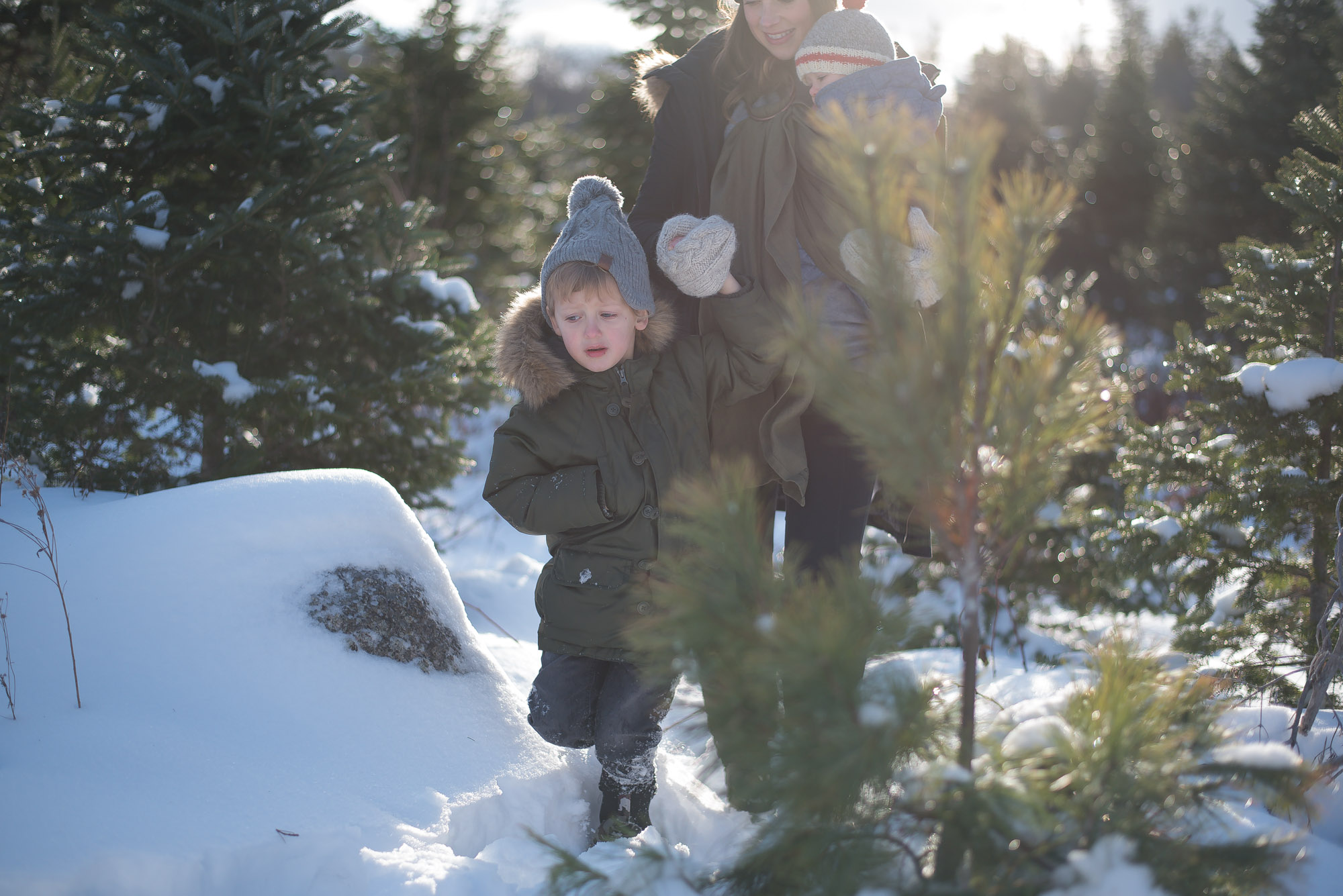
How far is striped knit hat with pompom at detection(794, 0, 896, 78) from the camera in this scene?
208 centimetres

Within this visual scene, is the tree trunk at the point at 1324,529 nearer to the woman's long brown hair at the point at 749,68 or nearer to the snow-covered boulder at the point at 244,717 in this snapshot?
the woman's long brown hair at the point at 749,68

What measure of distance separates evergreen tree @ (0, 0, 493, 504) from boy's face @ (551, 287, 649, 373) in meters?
1.83

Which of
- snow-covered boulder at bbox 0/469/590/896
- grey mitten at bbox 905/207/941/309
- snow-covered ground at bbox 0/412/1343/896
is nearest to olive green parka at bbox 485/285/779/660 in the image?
snow-covered ground at bbox 0/412/1343/896

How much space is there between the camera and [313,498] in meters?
2.69

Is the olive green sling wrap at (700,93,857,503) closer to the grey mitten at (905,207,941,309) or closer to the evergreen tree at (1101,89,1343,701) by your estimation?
the grey mitten at (905,207,941,309)

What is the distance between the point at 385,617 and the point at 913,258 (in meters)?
1.99

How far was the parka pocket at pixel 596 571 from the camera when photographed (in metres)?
2.18

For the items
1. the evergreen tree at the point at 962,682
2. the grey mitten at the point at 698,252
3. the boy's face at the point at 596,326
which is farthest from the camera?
the boy's face at the point at 596,326

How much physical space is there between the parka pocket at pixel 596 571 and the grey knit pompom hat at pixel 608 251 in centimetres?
69

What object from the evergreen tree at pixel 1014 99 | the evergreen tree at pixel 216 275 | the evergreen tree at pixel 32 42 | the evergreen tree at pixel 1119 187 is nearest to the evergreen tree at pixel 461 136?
the evergreen tree at pixel 32 42

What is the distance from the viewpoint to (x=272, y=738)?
7.02ft

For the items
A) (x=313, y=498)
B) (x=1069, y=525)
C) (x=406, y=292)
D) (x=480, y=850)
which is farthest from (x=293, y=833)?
(x=1069, y=525)

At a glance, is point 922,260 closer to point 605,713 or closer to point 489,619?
point 605,713

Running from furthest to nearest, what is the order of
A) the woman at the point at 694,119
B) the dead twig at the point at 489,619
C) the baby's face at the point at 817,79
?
the dead twig at the point at 489,619 → the woman at the point at 694,119 → the baby's face at the point at 817,79
